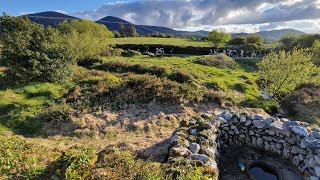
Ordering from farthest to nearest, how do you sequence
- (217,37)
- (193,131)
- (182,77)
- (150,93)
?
(217,37), (182,77), (150,93), (193,131)

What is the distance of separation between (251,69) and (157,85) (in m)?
20.7

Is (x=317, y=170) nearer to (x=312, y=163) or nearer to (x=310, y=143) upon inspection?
(x=312, y=163)

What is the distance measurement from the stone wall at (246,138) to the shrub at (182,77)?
9429mm

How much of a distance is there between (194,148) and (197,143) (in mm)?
517

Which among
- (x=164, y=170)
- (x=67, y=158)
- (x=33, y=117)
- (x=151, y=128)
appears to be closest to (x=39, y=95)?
(x=33, y=117)

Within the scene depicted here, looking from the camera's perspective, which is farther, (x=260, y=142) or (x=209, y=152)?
(x=260, y=142)

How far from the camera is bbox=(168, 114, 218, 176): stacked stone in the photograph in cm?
768

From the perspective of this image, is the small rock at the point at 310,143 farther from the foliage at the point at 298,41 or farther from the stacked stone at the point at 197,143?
the foliage at the point at 298,41

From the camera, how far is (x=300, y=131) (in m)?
9.20

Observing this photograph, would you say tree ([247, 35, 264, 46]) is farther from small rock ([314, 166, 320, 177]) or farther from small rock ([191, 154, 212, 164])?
small rock ([191, 154, 212, 164])

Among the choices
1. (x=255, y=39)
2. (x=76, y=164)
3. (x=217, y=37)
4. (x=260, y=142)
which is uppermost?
(x=217, y=37)

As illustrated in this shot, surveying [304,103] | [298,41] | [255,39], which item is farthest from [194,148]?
[255,39]

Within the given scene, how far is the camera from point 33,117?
1336cm

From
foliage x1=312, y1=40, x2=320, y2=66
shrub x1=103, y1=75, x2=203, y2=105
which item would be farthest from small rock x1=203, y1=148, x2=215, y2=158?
foliage x1=312, y1=40, x2=320, y2=66
